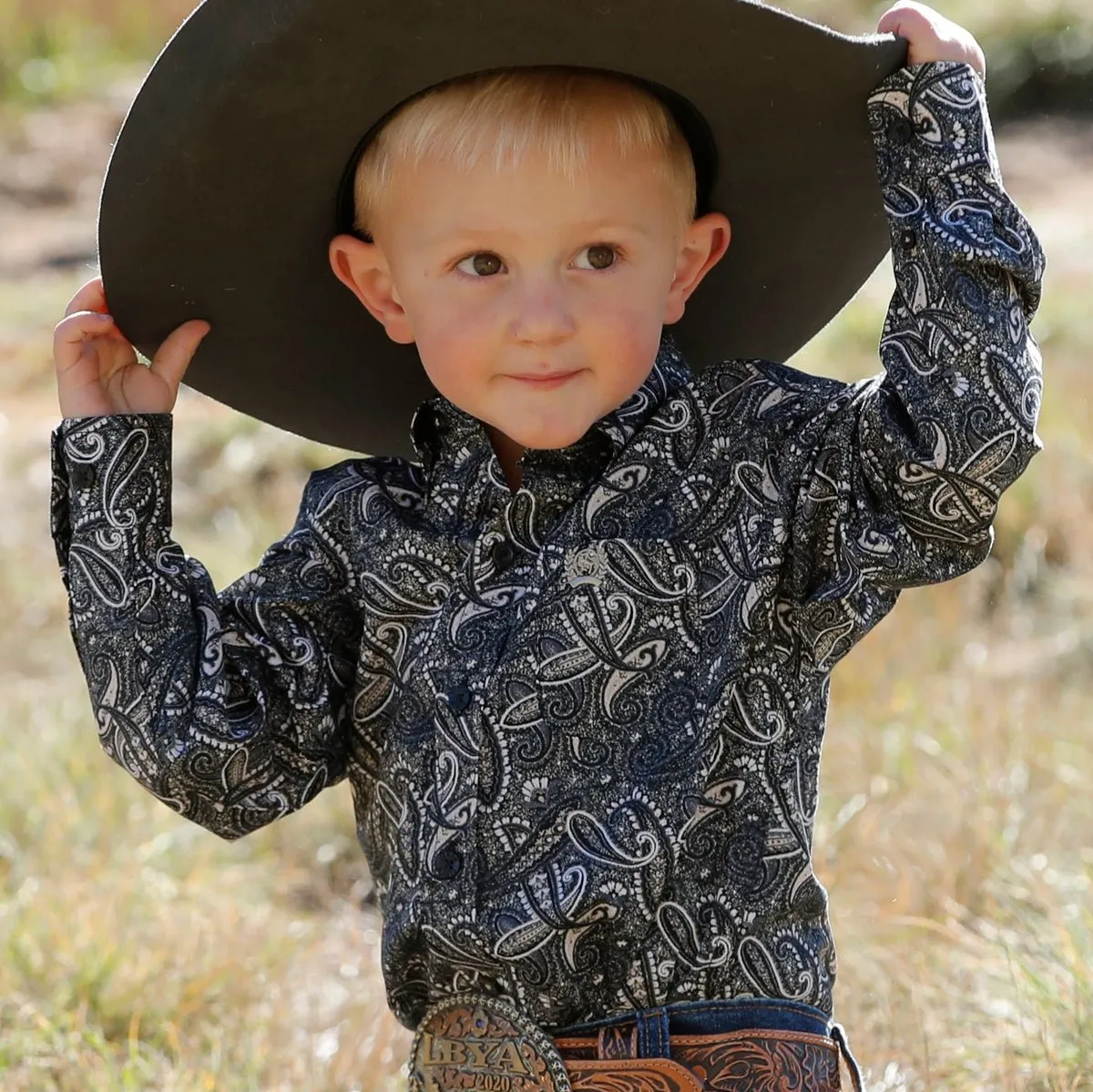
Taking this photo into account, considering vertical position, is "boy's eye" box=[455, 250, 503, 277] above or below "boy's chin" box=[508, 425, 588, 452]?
above

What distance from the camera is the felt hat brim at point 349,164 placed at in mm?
1994

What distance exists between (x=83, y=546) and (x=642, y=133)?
32.5 inches

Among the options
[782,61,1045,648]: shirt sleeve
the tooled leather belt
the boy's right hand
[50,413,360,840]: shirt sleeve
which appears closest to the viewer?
[782,61,1045,648]: shirt sleeve

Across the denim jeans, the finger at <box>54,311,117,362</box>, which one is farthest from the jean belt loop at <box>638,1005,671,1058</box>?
the finger at <box>54,311,117,362</box>

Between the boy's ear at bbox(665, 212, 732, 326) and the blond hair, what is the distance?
132 millimetres

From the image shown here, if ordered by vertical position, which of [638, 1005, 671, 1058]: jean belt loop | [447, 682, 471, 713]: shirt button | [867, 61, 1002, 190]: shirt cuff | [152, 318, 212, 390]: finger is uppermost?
[867, 61, 1002, 190]: shirt cuff

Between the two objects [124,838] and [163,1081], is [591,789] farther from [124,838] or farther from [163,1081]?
[124,838]

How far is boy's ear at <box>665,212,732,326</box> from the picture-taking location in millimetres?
2271

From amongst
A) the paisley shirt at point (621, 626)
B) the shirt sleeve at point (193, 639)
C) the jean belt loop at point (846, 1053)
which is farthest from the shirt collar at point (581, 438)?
the jean belt loop at point (846, 1053)

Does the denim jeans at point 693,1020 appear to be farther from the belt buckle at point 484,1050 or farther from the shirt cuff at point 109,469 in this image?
the shirt cuff at point 109,469

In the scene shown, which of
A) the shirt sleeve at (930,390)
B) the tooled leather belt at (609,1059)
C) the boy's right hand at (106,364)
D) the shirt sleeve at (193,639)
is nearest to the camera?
the shirt sleeve at (930,390)

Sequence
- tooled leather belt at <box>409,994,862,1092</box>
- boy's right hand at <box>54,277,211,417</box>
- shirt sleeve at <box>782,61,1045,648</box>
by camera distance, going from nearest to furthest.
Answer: shirt sleeve at <box>782,61,1045,648</box>
tooled leather belt at <box>409,994,862,1092</box>
boy's right hand at <box>54,277,211,417</box>

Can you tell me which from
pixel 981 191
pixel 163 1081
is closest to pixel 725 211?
pixel 981 191

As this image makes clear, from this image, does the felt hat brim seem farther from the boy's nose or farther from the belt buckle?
the belt buckle
